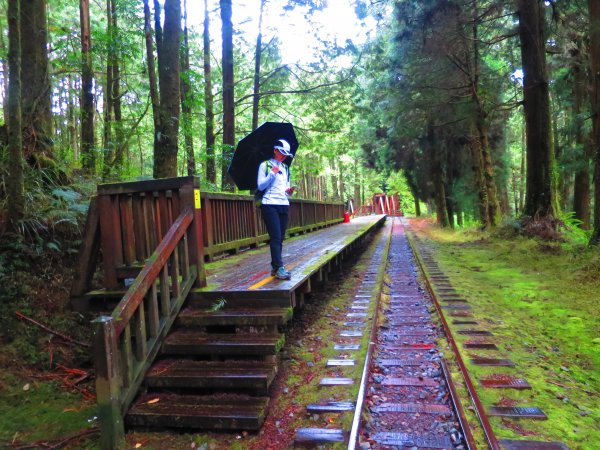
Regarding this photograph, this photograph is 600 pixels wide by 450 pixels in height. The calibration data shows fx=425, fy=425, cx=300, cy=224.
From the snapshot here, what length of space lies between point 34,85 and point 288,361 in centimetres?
577

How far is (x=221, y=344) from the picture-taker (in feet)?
12.5

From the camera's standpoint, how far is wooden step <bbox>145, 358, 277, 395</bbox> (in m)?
3.51

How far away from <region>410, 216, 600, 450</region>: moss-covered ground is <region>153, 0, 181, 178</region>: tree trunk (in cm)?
545

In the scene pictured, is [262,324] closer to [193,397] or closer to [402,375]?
[193,397]

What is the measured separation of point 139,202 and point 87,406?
2113 millimetres

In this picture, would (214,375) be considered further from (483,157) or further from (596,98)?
(483,157)

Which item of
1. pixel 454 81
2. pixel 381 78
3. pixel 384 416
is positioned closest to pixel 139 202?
pixel 384 416

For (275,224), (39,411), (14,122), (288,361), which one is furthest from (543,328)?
(14,122)

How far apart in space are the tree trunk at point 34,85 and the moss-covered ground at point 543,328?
6700 millimetres

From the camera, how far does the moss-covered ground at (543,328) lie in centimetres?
332

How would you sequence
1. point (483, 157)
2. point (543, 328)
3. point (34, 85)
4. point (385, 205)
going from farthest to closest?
point (385, 205) → point (483, 157) → point (34, 85) → point (543, 328)

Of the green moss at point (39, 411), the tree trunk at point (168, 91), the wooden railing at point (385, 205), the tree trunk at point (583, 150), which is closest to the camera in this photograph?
the green moss at point (39, 411)

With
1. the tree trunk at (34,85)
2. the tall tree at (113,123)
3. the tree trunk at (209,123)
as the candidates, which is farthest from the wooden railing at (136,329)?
the tree trunk at (209,123)

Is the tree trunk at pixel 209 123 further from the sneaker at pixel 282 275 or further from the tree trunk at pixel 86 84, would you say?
the sneaker at pixel 282 275
